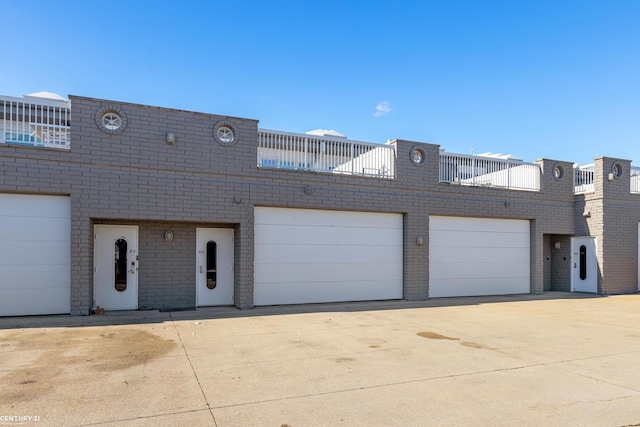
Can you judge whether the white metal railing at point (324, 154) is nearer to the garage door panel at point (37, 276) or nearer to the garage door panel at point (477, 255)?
the garage door panel at point (477, 255)

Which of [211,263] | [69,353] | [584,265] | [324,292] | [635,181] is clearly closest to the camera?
[69,353]

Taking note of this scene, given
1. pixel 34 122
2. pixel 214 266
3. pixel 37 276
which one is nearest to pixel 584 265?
pixel 214 266

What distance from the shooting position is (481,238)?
44.9ft

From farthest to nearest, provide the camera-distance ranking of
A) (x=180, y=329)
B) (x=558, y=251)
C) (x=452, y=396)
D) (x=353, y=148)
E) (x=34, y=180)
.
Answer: (x=558, y=251)
(x=353, y=148)
(x=34, y=180)
(x=180, y=329)
(x=452, y=396)

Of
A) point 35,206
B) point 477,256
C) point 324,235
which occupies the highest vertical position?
point 35,206

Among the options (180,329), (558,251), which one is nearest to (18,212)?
(180,329)

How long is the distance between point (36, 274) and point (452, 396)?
864cm

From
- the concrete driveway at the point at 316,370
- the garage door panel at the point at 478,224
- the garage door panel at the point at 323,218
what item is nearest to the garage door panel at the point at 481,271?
the garage door panel at the point at 478,224

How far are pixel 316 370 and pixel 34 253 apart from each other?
7041 mm

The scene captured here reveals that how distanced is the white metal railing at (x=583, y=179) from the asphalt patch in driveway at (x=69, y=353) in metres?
15.1

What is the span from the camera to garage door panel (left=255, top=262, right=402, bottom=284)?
36.0 feet

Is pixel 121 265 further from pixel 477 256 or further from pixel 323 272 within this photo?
pixel 477 256

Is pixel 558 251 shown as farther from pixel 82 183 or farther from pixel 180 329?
pixel 82 183

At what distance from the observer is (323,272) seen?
1154 centimetres
